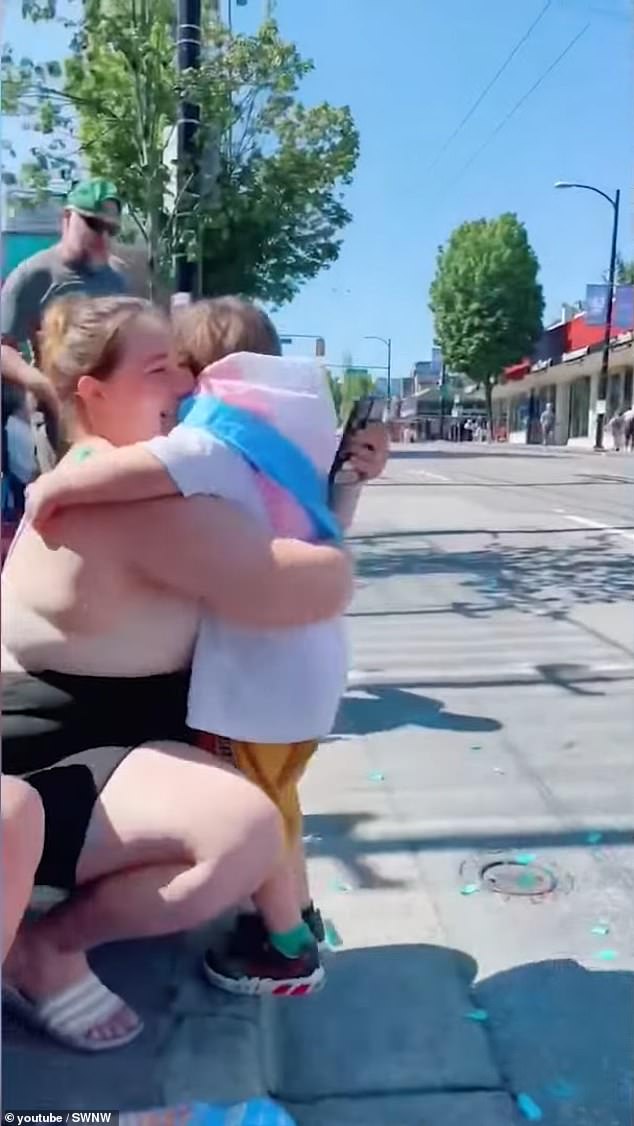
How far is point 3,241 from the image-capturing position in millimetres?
1067

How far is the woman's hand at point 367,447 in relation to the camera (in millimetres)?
1565

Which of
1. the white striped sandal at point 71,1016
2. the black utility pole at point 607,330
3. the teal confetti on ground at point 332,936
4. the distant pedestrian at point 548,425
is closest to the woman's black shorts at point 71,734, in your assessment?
the white striped sandal at point 71,1016

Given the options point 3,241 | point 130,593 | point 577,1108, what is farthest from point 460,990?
point 3,241

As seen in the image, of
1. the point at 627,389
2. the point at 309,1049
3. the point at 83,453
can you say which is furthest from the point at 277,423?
the point at 627,389

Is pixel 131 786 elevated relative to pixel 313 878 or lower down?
elevated

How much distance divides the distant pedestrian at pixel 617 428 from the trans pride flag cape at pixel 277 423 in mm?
19492

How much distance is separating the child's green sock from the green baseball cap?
3.51ft

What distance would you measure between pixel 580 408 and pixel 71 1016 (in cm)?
1919

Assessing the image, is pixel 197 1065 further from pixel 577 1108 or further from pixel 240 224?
pixel 240 224

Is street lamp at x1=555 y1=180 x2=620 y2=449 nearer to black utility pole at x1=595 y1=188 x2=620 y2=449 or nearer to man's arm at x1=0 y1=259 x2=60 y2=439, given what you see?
black utility pole at x1=595 y1=188 x2=620 y2=449

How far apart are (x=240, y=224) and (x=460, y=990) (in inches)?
50.3

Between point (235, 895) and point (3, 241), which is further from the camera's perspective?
point (235, 895)

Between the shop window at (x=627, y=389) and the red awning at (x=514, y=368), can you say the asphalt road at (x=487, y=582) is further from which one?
the shop window at (x=627, y=389)

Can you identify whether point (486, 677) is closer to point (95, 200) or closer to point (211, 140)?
point (211, 140)
